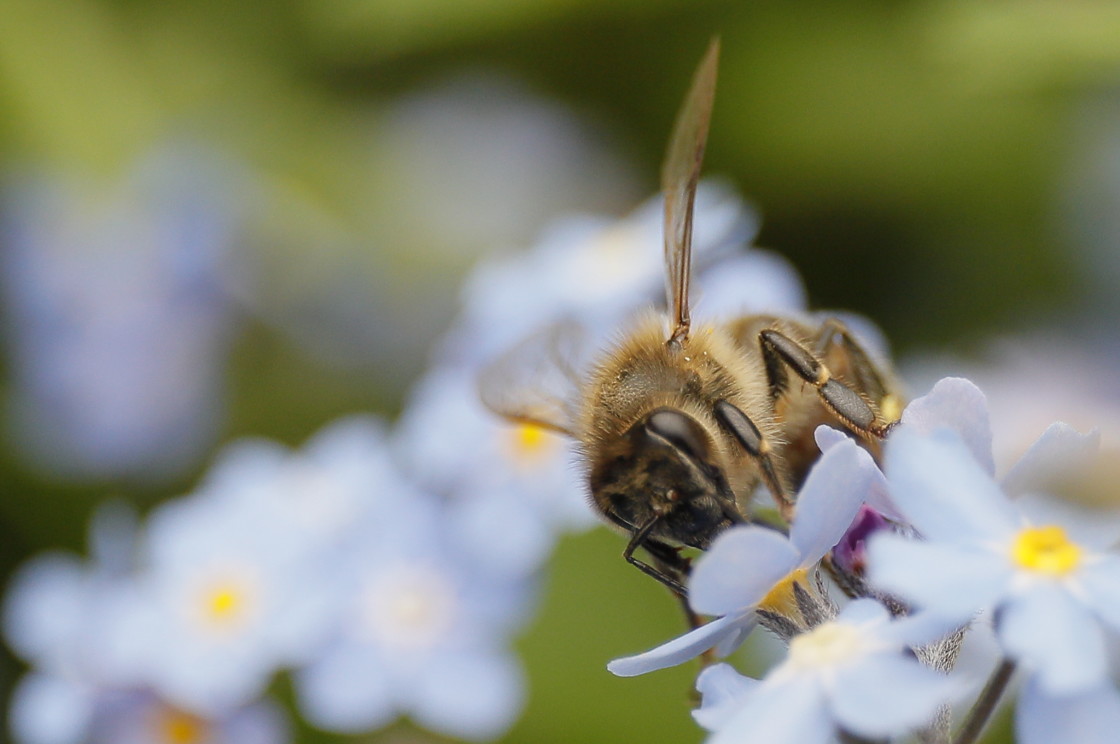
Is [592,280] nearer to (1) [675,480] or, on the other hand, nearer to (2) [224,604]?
(2) [224,604]

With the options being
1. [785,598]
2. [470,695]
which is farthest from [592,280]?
[785,598]

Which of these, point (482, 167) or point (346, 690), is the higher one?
point (482, 167)

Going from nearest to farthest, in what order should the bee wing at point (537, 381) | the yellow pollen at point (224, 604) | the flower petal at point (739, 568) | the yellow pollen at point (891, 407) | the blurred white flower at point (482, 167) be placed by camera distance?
the flower petal at point (739, 568)
the yellow pollen at point (891, 407)
the bee wing at point (537, 381)
the yellow pollen at point (224, 604)
the blurred white flower at point (482, 167)

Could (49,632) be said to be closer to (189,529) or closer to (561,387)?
(189,529)

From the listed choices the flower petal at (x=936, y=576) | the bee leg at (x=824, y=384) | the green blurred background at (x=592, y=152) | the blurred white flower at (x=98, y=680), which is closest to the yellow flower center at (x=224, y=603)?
the blurred white flower at (x=98, y=680)

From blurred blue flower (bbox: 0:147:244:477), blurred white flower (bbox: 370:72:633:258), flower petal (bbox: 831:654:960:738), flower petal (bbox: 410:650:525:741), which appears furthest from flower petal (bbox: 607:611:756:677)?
blurred white flower (bbox: 370:72:633:258)

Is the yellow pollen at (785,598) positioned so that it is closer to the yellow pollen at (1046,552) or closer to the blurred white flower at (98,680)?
the yellow pollen at (1046,552)

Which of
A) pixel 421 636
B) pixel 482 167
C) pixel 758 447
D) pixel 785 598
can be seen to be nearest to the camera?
pixel 785 598

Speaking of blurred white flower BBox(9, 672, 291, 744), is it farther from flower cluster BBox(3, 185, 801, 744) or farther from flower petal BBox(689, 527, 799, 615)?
flower petal BBox(689, 527, 799, 615)

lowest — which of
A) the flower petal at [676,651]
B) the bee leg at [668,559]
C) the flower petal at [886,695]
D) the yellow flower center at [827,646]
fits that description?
the flower petal at [886,695]
